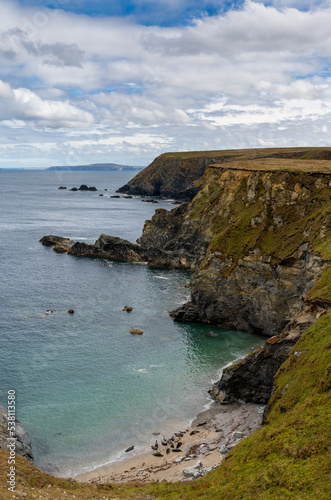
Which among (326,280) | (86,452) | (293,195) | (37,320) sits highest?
(293,195)

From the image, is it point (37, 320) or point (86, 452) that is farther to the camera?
point (37, 320)

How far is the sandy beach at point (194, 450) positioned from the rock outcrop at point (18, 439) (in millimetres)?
5298

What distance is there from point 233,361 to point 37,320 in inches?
1333

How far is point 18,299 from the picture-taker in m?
82.9

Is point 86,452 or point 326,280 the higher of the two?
point 326,280

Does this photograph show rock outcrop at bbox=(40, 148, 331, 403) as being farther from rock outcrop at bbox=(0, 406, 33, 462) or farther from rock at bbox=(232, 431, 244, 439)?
rock outcrop at bbox=(0, 406, 33, 462)

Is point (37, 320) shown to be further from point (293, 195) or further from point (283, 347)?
point (293, 195)

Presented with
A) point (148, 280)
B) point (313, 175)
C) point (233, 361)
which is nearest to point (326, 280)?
point (233, 361)

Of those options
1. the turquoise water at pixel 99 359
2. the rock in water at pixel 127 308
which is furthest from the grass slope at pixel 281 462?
the rock in water at pixel 127 308

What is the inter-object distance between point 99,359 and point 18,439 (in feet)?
69.6

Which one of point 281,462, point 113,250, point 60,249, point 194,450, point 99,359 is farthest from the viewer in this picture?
point 60,249

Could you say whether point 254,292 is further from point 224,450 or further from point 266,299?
point 224,450

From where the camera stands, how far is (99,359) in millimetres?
60844

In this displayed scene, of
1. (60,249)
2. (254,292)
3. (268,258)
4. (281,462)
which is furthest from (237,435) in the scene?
(60,249)
